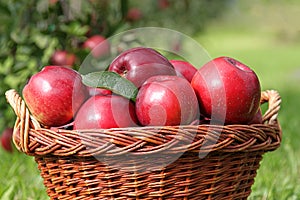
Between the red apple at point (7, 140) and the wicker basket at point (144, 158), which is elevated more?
the wicker basket at point (144, 158)

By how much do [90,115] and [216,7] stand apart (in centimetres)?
576

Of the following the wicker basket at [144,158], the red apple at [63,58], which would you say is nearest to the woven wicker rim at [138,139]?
the wicker basket at [144,158]

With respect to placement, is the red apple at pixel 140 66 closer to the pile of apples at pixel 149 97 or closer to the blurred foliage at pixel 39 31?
the pile of apples at pixel 149 97

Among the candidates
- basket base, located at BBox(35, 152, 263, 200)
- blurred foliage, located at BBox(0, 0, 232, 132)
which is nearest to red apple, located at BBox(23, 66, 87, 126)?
basket base, located at BBox(35, 152, 263, 200)

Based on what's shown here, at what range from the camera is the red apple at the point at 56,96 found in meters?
1.59

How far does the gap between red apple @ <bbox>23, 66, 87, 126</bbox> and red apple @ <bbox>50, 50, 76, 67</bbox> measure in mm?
1066

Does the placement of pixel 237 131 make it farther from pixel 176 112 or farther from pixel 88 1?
pixel 88 1

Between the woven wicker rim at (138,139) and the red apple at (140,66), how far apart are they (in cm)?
28

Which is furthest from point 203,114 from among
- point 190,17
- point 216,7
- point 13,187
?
point 216,7

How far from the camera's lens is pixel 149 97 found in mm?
1516

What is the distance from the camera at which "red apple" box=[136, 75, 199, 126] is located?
4.92 ft

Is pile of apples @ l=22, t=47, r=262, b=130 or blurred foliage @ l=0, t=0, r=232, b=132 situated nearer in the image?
pile of apples @ l=22, t=47, r=262, b=130

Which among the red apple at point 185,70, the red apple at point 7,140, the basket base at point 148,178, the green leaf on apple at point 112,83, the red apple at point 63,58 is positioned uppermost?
the green leaf on apple at point 112,83

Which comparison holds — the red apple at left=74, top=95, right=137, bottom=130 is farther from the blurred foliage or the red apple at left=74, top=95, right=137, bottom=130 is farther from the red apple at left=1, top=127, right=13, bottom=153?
the red apple at left=1, top=127, right=13, bottom=153
